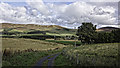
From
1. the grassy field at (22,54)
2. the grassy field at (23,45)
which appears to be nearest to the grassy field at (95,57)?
the grassy field at (22,54)

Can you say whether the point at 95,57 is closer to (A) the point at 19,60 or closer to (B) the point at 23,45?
(A) the point at 19,60

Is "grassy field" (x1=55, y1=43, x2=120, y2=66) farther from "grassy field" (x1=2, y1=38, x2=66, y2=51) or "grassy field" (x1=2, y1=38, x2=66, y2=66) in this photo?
"grassy field" (x1=2, y1=38, x2=66, y2=51)

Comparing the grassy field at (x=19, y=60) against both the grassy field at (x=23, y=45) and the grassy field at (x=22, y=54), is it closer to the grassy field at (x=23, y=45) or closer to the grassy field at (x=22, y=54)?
the grassy field at (x=22, y=54)

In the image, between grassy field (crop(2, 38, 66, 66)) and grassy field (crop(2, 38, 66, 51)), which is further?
grassy field (crop(2, 38, 66, 51))

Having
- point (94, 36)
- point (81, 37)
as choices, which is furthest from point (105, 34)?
point (81, 37)

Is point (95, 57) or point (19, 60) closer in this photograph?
point (95, 57)

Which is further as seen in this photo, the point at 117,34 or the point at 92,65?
the point at 117,34

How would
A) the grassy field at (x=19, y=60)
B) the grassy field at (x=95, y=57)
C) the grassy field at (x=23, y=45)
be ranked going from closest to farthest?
the grassy field at (x=95, y=57) → the grassy field at (x=19, y=60) → the grassy field at (x=23, y=45)

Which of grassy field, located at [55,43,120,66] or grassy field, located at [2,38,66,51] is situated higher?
grassy field, located at [55,43,120,66]

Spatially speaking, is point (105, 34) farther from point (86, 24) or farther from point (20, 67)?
point (20, 67)

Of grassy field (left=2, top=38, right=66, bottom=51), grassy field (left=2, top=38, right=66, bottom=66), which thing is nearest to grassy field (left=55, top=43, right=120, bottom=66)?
grassy field (left=2, top=38, right=66, bottom=66)

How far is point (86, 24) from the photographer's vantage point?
9475cm

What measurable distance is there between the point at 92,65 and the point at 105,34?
91056mm

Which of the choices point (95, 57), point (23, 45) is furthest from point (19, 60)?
point (23, 45)
